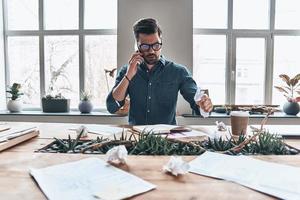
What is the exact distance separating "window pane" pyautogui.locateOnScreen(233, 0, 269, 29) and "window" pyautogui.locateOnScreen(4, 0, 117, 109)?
1.58m

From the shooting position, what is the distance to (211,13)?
12.7 feet

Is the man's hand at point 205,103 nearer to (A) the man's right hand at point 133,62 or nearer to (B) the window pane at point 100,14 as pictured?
(A) the man's right hand at point 133,62

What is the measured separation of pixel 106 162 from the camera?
1.03 metres

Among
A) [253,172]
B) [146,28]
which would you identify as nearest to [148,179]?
[253,172]

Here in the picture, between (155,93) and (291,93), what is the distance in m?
2.25

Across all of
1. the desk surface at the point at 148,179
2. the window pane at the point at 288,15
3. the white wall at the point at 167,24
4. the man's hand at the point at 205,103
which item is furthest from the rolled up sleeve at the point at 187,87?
the window pane at the point at 288,15

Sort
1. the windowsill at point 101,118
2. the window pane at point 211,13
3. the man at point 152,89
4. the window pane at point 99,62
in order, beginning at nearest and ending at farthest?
the man at point 152,89, the windowsill at point 101,118, the window pane at point 211,13, the window pane at point 99,62

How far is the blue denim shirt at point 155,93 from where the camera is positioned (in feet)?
7.13

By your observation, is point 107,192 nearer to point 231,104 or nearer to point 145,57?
point 145,57

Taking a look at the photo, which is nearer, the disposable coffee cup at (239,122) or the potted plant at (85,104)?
the disposable coffee cup at (239,122)

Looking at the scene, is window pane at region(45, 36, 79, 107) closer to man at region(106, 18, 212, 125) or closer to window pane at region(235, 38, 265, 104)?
man at region(106, 18, 212, 125)

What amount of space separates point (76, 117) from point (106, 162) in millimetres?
2679

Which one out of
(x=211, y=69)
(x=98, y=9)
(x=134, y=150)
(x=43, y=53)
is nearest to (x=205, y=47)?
(x=211, y=69)

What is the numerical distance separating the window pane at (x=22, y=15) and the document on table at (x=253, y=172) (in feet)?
12.0
